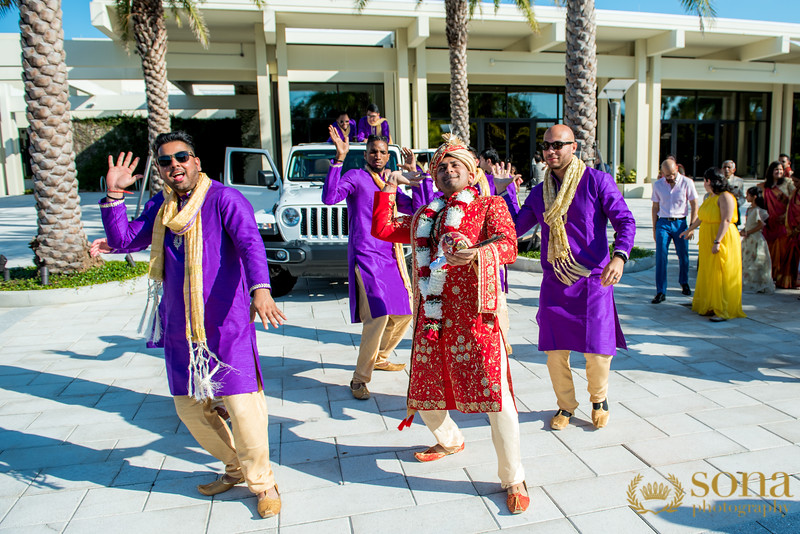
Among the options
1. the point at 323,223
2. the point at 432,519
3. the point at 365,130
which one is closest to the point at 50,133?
the point at 323,223

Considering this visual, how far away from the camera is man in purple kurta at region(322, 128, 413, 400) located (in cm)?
449

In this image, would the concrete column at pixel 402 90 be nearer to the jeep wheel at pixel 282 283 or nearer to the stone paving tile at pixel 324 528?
the jeep wheel at pixel 282 283

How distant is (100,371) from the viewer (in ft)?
17.4

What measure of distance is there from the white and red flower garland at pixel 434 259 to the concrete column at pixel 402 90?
16480mm

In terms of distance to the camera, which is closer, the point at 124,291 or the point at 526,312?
the point at 526,312

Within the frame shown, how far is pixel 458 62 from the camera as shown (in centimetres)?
1520

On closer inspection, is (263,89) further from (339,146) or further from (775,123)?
(775,123)

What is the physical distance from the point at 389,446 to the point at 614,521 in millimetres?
1401

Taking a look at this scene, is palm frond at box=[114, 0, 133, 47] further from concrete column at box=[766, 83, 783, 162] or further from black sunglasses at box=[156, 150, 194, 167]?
concrete column at box=[766, 83, 783, 162]

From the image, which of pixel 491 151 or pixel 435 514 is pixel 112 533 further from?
pixel 491 151

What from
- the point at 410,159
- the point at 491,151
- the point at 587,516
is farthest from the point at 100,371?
the point at 491,151

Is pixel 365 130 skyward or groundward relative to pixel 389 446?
skyward

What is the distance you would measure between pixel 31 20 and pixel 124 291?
3.95m

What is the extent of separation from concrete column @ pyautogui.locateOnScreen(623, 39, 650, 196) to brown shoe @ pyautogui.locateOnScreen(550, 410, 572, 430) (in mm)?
19601
